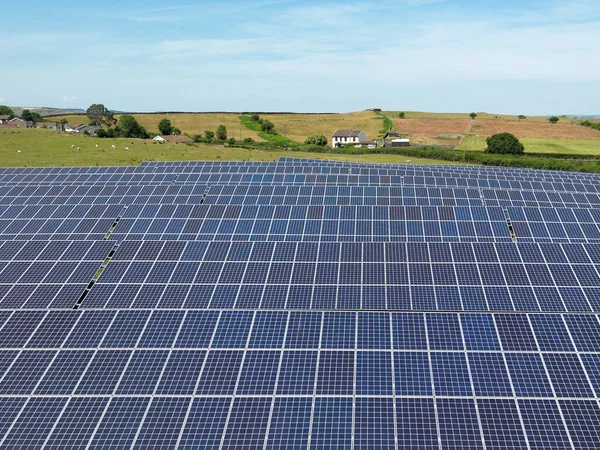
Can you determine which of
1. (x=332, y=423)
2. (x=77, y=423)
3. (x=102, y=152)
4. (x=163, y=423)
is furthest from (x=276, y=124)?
(x=332, y=423)

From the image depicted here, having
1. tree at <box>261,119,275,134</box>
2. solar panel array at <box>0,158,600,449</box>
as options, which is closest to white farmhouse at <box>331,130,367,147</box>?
tree at <box>261,119,275,134</box>

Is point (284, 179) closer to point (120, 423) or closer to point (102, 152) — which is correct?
point (120, 423)

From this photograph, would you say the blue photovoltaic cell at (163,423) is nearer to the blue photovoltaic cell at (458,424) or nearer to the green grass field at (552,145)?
the blue photovoltaic cell at (458,424)

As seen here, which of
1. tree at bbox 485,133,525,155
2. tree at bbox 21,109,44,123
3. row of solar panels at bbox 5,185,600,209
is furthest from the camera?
tree at bbox 21,109,44,123

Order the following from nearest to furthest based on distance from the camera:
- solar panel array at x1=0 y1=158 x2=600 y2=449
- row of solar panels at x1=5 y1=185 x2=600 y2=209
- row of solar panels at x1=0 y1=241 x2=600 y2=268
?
solar panel array at x1=0 y1=158 x2=600 y2=449
row of solar panels at x1=0 y1=241 x2=600 y2=268
row of solar panels at x1=5 y1=185 x2=600 y2=209

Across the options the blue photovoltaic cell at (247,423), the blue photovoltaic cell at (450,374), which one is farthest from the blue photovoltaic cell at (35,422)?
the blue photovoltaic cell at (450,374)

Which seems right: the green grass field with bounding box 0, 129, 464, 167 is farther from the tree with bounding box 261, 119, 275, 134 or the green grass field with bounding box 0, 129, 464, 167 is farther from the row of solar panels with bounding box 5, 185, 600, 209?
the tree with bounding box 261, 119, 275, 134

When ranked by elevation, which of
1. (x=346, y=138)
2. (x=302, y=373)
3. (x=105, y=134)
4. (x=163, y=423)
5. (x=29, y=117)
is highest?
(x=302, y=373)
